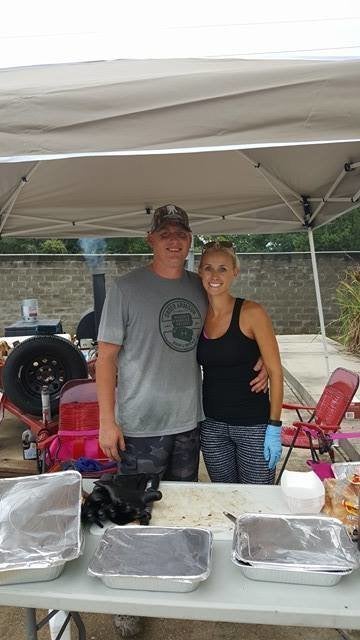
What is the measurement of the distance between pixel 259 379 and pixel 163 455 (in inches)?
20.2

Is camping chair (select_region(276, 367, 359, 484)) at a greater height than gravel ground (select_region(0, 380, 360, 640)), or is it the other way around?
camping chair (select_region(276, 367, 359, 484))

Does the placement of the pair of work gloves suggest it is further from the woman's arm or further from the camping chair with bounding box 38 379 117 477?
the camping chair with bounding box 38 379 117 477

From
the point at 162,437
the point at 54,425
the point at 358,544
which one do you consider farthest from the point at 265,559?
the point at 54,425

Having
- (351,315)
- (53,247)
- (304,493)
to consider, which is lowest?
(304,493)

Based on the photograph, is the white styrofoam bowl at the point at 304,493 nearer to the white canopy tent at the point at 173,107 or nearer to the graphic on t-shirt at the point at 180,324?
the graphic on t-shirt at the point at 180,324

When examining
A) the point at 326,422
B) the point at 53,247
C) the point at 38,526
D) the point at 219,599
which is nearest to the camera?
the point at 219,599

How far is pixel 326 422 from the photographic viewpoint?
331 centimetres

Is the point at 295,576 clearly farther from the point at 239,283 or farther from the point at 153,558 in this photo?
→ the point at 239,283

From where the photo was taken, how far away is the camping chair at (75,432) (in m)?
2.85

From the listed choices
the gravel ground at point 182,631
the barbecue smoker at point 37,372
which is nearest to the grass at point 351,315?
the barbecue smoker at point 37,372

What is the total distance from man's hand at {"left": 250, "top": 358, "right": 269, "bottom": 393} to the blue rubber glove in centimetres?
16

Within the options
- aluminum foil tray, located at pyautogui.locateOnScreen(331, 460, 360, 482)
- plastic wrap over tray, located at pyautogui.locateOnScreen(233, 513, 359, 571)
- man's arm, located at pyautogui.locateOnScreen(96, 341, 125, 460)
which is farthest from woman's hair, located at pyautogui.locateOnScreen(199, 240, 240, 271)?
plastic wrap over tray, located at pyautogui.locateOnScreen(233, 513, 359, 571)

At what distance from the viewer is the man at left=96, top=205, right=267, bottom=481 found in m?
1.88

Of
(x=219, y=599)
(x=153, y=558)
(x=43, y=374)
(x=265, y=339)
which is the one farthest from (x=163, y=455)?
(x=43, y=374)
